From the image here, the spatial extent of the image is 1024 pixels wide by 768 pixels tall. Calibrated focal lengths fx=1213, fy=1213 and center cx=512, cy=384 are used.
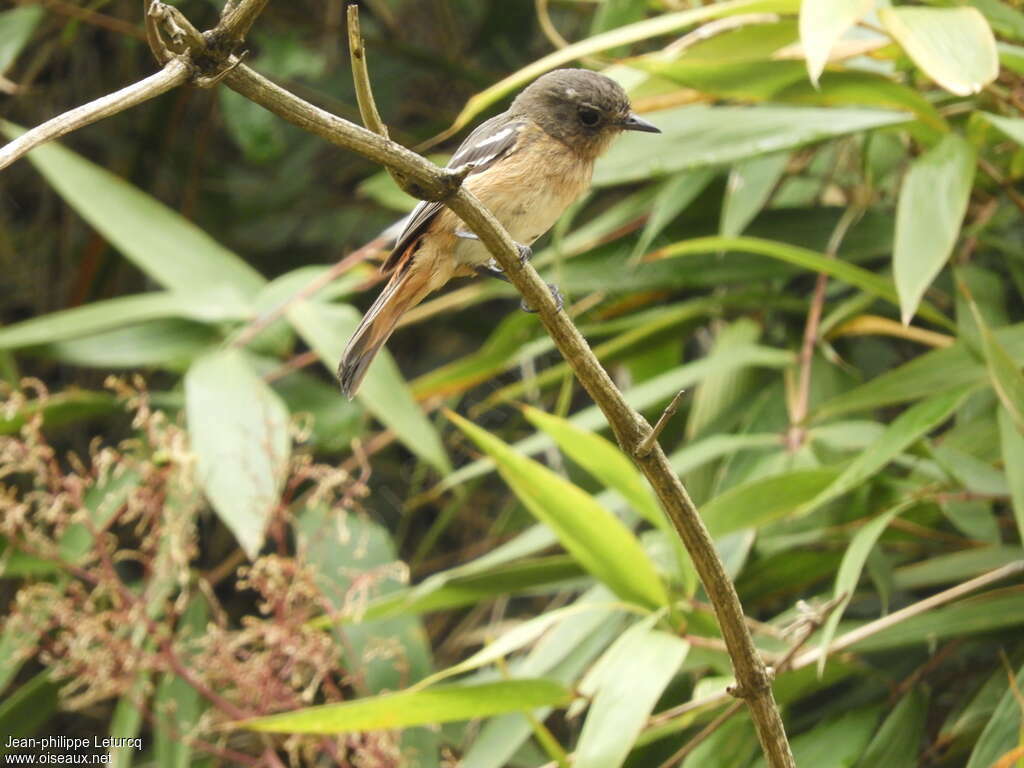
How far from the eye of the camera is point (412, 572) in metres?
4.04

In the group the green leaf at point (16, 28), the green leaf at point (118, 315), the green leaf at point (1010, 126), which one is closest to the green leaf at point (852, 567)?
the green leaf at point (1010, 126)

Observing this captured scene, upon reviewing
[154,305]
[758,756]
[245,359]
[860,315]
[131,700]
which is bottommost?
[758,756]

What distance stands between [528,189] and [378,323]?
48 centimetres

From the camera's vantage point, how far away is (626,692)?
7.27 feet

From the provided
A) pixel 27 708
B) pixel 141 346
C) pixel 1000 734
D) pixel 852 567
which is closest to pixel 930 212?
pixel 852 567

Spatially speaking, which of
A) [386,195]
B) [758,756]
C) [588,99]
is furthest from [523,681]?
[386,195]

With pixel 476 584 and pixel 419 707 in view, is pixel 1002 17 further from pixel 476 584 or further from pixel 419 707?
pixel 419 707

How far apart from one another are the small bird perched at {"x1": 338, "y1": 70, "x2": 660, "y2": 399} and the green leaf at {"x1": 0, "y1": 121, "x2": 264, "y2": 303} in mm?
1052

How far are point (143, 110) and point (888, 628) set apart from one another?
3.33 meters

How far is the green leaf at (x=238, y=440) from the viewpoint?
2684mm

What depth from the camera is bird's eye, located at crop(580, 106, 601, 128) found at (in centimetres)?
253

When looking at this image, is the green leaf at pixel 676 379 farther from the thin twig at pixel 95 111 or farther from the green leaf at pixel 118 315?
the thin twig at pixel 95 111

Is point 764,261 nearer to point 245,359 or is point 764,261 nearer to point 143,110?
point 245,359

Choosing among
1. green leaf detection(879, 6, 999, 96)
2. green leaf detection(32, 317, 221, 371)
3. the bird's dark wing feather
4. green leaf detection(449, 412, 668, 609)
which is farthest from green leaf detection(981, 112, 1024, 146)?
green leaf detection(32, 317, 221, 371)
